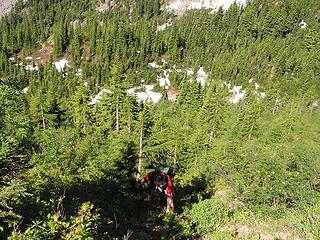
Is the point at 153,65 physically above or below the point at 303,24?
below

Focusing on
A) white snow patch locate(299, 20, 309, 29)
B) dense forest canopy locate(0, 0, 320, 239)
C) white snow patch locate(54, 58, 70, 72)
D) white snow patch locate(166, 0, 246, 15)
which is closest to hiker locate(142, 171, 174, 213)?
dense forest canopy locate(0, 0, 320, 239)

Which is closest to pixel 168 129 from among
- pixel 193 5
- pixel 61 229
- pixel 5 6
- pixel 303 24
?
pixel 61 229

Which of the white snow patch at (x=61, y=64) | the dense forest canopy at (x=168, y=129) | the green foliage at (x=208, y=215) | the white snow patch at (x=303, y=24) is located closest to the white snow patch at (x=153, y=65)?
the dense forest canopy at (x=168, y=129)

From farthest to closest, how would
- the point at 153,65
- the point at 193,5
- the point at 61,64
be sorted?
the point at 193,5 < the point at 61,64 < the point at 153,65

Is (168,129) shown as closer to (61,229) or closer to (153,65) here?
(61,229)

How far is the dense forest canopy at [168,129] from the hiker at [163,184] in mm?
746

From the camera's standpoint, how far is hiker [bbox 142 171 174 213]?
49.3 ft

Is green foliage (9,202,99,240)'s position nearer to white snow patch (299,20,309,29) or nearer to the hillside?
white snow patch (299,20,309,29)

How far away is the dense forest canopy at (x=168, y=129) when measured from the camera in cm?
958

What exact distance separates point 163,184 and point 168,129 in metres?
18.9

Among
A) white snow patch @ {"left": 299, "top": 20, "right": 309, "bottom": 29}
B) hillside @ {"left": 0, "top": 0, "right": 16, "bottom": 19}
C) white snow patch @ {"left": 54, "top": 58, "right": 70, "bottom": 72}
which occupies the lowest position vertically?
hillside @ {"left": 0, "top": 0, "right": 16, "bottom": 19}

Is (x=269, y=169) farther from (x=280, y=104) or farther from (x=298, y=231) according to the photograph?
(x=280, y=104)

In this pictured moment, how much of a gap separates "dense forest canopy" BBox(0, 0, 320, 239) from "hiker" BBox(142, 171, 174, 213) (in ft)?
2.45

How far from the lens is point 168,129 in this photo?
1348 inches
